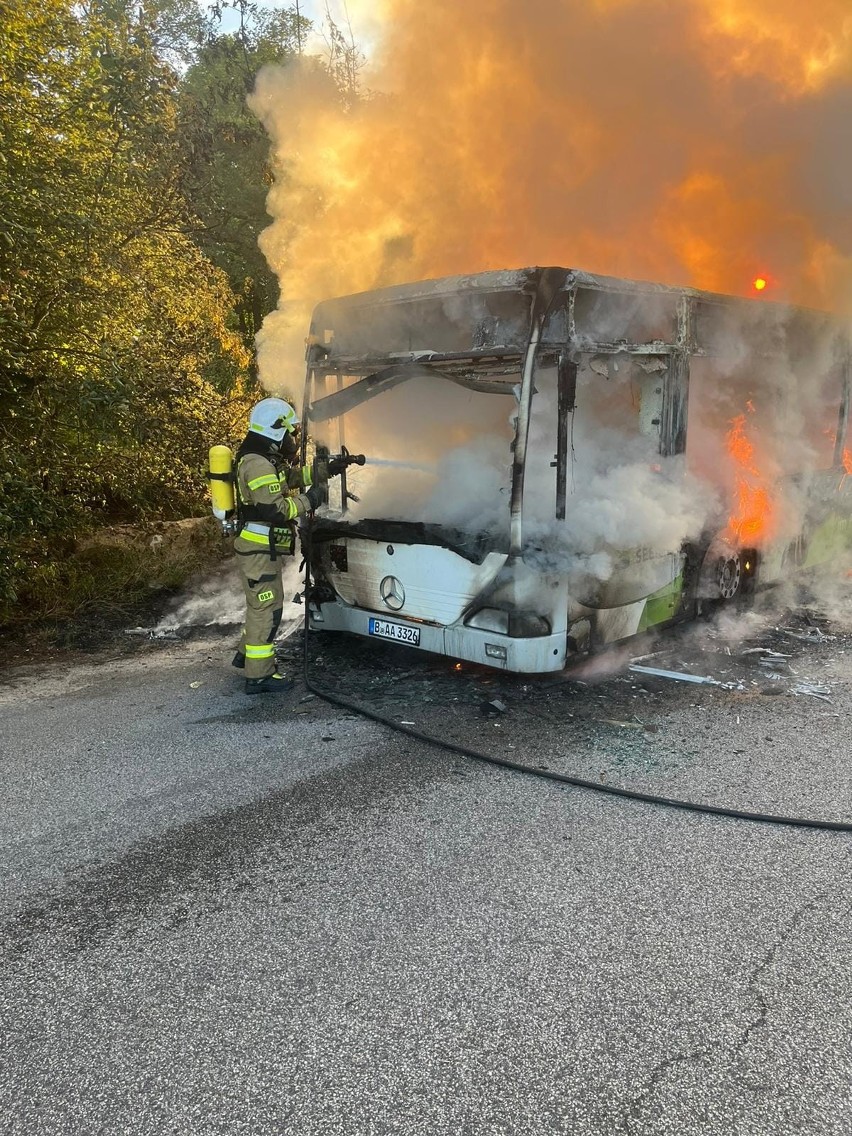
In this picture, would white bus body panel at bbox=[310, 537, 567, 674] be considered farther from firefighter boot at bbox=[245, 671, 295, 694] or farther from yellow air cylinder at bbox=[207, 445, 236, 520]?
yellow air cylinder at bbox=[207, 445, 236, 520]

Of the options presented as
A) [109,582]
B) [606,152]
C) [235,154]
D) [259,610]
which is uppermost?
[235,154]

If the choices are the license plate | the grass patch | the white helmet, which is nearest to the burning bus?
the license plate

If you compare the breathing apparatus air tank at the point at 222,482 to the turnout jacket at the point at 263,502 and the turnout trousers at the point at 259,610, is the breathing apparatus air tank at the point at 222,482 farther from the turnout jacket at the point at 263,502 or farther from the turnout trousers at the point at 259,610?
the turnout trousers at the point at 259,610

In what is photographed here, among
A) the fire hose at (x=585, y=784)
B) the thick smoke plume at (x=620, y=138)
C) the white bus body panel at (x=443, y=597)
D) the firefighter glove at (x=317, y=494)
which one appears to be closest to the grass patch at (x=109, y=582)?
the firefighter glove at (x=317, y=494)

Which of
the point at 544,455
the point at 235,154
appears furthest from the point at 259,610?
the point at 235,154

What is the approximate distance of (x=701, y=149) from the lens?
25.7 ft

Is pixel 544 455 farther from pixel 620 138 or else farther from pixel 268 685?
pixel 620 138

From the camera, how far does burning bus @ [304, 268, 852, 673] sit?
4.84m

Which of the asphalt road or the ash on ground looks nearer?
the asphalt road

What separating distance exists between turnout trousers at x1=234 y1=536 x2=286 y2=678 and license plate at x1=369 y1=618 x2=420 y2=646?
2.27ft

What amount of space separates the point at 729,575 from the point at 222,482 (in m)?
4.29

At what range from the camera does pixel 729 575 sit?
673cm

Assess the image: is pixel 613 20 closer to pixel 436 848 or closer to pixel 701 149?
pixel 701 149

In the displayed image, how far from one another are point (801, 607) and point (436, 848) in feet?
18.5
